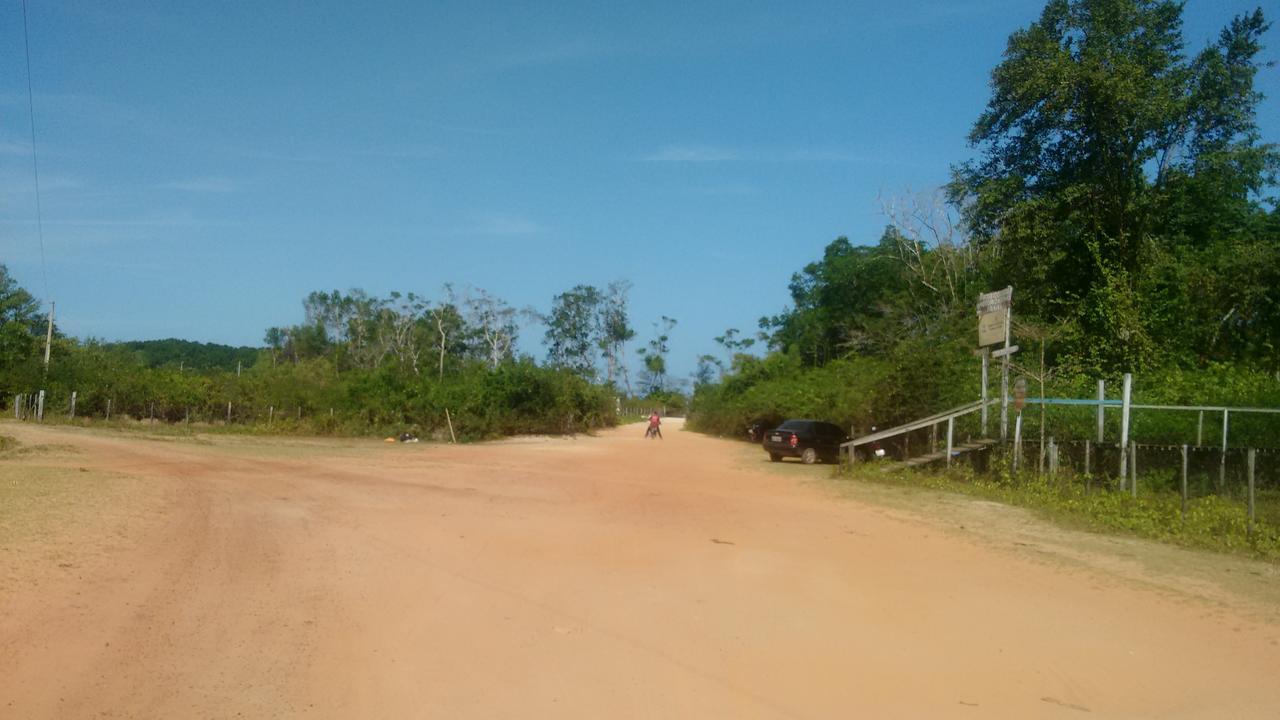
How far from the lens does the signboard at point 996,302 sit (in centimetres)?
2036

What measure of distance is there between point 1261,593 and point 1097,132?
22.5m

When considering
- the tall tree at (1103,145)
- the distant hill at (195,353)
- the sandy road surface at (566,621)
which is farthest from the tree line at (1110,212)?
the distant hill at (195,353)

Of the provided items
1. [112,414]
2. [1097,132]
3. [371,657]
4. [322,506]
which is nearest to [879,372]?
[1097,132]

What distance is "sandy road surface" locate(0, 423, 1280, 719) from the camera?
595cm

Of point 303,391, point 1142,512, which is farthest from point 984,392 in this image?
point 303,391

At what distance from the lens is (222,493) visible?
15.6 metres

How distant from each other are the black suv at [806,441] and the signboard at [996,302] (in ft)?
A: 32.3

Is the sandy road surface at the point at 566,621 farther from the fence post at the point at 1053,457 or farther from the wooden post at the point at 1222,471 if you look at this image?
the wooden post at the point at 1222,471

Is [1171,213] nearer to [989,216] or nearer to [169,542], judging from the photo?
[989,216]

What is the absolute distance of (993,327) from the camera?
20672 mm

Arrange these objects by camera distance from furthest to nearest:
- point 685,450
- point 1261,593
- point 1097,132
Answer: point 685,450
point 1097,132
point 1261,593

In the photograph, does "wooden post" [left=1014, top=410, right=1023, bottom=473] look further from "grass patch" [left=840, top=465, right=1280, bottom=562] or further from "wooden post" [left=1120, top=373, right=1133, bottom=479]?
"wooden post" [left=1120, top=373, right=1133, bottom=479]

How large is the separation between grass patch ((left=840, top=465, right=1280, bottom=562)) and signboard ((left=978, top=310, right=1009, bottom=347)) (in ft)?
10.6

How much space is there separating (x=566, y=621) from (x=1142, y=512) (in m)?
10.4
